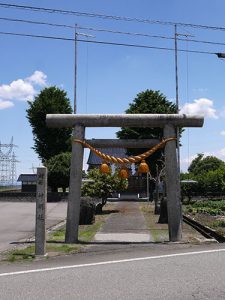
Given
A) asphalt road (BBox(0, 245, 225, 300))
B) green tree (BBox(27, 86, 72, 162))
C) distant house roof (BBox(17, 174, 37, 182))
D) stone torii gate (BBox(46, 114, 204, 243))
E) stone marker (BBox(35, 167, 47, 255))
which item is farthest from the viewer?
distant house roof (BBox(17, 174, 37, 182))

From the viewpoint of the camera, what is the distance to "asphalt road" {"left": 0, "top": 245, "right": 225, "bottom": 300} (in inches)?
282

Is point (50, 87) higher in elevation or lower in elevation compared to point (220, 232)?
higher

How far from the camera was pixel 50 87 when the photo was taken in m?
57.6

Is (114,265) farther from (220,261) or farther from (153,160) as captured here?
(153,160)

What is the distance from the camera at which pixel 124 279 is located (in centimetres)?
824

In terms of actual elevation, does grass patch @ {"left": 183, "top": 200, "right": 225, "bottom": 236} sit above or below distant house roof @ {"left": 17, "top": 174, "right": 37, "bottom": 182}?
below

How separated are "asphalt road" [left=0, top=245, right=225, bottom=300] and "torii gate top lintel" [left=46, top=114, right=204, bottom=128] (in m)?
4.82

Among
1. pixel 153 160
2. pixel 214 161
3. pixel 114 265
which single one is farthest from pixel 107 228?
pixel 214 161

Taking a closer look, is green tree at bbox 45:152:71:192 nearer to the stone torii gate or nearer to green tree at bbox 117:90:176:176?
green tree at bbox 117:90:176:176

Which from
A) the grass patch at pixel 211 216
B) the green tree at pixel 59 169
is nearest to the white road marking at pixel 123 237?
the grass patch at pixel 211 216

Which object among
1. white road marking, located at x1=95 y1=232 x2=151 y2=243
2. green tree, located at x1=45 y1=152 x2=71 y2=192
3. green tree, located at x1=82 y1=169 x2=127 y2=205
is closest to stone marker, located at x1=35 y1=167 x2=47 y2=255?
white road marking, located at x1=95 y1=232 x2=151 y2=243

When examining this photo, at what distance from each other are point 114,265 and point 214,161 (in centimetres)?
8660

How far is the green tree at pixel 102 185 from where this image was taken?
96.8 ft

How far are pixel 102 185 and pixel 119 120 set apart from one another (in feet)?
51.6
